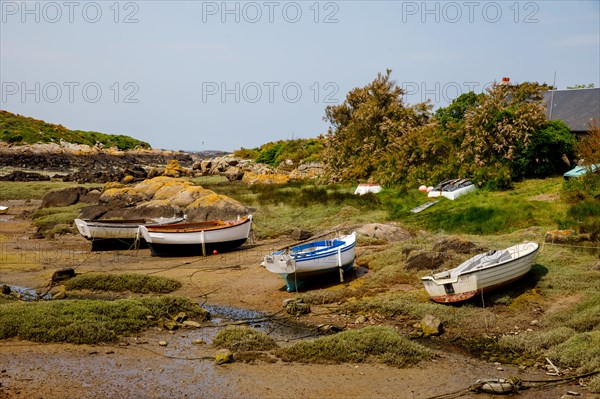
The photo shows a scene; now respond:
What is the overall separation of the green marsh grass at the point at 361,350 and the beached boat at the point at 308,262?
5.44m

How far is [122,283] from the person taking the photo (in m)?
21.6

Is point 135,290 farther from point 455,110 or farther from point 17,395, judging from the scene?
point 455,110

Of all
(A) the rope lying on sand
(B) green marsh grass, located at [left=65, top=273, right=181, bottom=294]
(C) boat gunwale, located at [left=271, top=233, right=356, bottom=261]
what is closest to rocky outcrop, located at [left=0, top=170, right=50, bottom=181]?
(B) green marsh grass, located at [left=65, top=273, right=181, bottom=294]

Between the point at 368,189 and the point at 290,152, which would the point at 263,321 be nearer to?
the point at 368,189

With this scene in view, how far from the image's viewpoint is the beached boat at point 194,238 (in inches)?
1094

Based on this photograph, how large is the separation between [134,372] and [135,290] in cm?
765

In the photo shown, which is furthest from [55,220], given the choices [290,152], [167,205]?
[290,152]

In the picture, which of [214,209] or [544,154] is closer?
[214,209]

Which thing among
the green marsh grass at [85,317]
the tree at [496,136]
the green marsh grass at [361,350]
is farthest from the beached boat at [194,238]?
the green marsh grass at [361,350]

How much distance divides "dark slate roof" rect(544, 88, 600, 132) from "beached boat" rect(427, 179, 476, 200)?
916 centimetres

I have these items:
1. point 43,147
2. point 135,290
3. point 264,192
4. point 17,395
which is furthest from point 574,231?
point 43,147

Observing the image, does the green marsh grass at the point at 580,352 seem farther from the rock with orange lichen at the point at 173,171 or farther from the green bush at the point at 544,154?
the rock with orange lichen at the point at 173,171

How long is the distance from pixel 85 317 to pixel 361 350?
6.94 m

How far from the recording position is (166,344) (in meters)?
15.7
